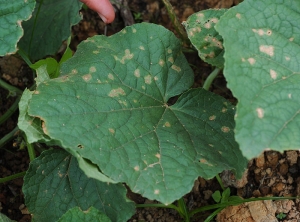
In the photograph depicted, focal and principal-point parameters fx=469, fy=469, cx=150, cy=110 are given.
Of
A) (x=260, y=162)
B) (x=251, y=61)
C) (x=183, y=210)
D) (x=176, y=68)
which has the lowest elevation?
(x=260, y=162)

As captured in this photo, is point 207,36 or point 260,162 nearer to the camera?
point 207,36

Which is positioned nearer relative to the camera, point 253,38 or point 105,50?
point 253,38

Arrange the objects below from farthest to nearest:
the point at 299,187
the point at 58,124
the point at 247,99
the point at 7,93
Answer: the point at 7,93 → the point at 299,187 → the point at 58,124 → the point at 247,99

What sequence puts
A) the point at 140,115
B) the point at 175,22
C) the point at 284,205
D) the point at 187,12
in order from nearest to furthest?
the point at 140,115 → the point at 284,205 → the point at 175,22 → the point at 187,12

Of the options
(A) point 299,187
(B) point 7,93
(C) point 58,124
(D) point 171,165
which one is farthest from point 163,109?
(B) point 7,93

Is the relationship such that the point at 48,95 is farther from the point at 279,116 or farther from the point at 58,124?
the point at 279,116

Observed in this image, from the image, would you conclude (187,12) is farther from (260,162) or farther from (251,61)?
(251,61)

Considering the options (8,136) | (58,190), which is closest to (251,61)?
(58,190)
